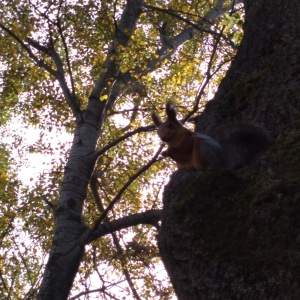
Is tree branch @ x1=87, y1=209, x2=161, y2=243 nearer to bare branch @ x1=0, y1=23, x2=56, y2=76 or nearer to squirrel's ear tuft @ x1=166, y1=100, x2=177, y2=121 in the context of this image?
squirrel's ear tuft @ x1=166, y1=100, x2=177, y2=121

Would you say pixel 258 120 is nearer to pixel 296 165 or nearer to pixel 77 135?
pixel 296 165

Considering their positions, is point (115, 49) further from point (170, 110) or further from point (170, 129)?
point (170, 110)

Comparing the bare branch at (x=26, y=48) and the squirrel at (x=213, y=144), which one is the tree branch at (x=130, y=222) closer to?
the squirrel at (x=213, y=144)

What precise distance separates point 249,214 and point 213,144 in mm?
1175

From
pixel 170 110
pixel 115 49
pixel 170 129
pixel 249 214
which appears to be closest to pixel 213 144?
pixel 170 110

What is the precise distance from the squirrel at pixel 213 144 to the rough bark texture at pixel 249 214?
10 centimetres

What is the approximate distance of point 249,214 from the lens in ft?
7.80

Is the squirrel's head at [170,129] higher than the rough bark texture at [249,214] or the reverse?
higher

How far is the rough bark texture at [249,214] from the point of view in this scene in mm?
2068

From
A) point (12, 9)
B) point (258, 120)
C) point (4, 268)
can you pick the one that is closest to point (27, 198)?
point (4, 268)

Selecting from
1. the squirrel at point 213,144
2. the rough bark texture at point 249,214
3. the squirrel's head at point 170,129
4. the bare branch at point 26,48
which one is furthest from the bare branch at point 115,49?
the rough bark texture at point 249,214

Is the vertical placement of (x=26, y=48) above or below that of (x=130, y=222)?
above

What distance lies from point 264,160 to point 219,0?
9.43m

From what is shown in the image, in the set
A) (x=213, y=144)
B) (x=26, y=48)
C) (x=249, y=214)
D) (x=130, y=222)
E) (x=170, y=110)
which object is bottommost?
(x=249, y=214)
